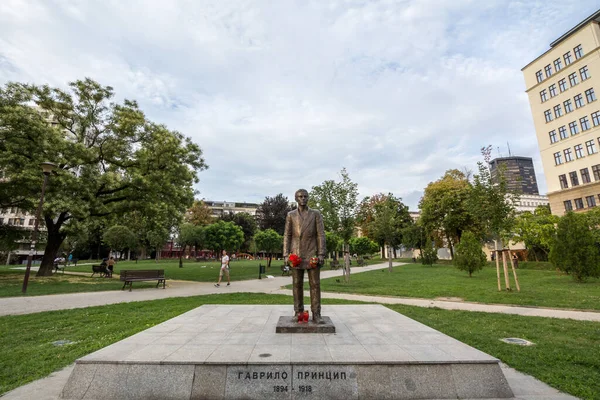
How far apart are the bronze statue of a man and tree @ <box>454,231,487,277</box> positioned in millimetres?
21727

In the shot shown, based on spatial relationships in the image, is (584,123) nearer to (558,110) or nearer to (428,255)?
(558,110)

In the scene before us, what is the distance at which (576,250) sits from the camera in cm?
1808

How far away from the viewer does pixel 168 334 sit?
5.80 meters

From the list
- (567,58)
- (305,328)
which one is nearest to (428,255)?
(567,58)

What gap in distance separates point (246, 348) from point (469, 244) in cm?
2415

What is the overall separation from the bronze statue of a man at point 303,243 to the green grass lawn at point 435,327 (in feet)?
12.0

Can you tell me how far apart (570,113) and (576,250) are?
101ft

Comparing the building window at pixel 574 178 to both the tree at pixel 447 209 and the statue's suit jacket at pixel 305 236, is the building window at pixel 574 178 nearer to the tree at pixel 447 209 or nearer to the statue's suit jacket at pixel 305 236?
the tree at pixel 447 209

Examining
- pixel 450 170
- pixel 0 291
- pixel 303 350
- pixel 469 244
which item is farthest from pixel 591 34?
pixel 0 291

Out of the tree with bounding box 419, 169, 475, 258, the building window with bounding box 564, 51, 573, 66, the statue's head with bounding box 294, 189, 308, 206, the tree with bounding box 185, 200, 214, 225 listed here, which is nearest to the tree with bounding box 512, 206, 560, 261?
the tree with bounding box 419, 169, 475, 258

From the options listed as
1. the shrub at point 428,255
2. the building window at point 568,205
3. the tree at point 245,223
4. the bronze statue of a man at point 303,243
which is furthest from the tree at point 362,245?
the bronze statue of a man at point 303,243

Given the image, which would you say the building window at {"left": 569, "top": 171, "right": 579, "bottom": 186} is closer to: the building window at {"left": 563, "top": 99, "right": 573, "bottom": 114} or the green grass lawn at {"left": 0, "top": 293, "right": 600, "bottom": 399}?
the building window at {"left": 563, "top": 99, "right": 573, "bottom": 114}

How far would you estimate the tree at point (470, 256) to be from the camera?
23.5 metres

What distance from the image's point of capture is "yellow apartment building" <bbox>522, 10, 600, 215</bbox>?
1410 inches
